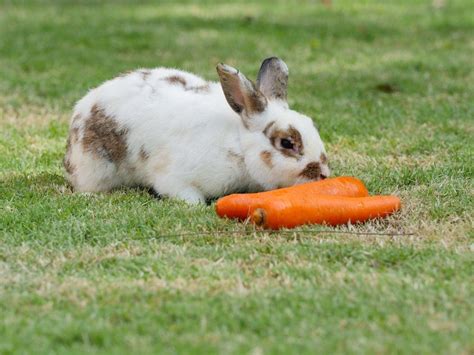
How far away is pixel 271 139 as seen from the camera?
A: 4988mm

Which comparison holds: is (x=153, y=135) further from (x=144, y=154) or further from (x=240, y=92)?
(x=240, y=92)

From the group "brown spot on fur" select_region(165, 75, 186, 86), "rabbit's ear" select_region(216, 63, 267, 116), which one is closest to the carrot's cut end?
"rabbit's ear" select_region(216, 63, 267, 116)

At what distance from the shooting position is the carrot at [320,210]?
446 centimetres

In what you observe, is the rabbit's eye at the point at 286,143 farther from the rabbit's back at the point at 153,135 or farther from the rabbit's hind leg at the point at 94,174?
the rabbit's hind leg at the point at 94,174

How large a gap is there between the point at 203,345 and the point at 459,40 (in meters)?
7.84

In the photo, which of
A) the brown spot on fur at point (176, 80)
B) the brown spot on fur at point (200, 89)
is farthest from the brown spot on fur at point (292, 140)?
the brown spot on fur at point (176, 80)

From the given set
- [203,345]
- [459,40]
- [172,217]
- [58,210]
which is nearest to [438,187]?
[172,217]

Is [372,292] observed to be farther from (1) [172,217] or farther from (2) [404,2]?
(2) [404,2]

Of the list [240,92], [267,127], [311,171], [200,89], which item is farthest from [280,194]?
[200,89]

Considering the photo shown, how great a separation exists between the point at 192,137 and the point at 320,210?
920 millimetres

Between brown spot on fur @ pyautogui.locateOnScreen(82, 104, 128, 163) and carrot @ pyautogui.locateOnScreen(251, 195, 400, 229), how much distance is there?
113 cm

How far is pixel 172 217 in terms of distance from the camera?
464cm

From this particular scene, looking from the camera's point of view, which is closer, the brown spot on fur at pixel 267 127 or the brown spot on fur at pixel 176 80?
the brown spot on fur at pixel 267 127

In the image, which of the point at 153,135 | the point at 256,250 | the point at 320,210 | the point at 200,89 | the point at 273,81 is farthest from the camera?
the point at 200,89
